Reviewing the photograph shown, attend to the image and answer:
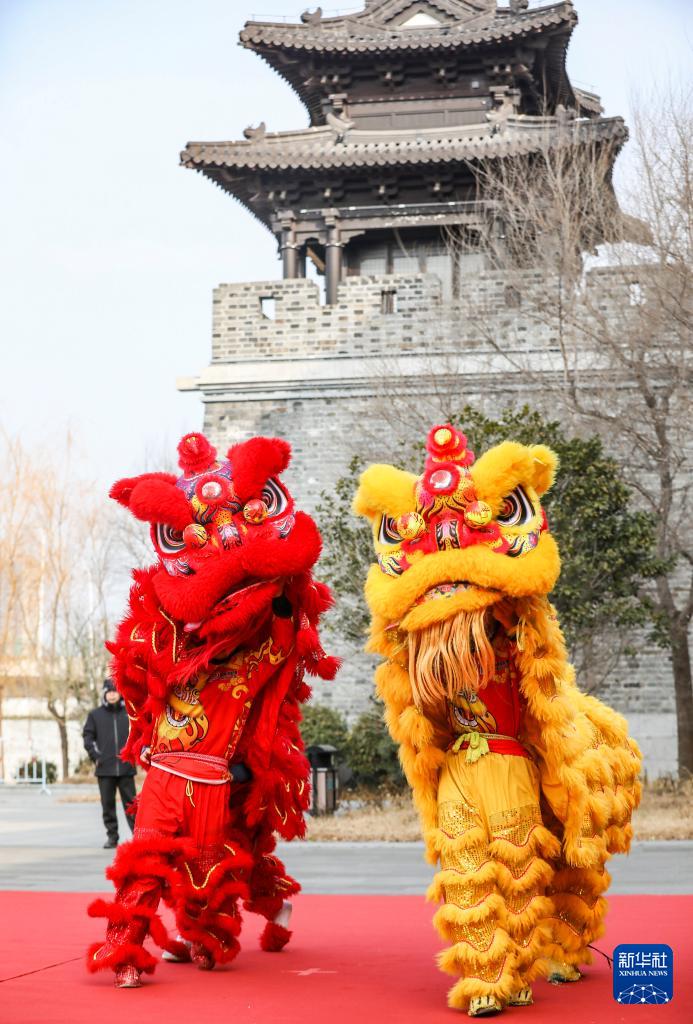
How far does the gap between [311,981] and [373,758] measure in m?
9.32

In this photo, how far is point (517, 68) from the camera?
69.2ft

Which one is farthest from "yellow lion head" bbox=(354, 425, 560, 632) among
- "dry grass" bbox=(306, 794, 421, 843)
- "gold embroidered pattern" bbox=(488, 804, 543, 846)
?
"dry grass" bbox=(306, 794, 421, 843)

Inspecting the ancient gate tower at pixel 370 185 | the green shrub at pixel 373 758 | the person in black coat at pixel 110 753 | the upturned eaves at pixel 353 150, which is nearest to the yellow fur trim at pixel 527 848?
the person in black coat at pixel 110 753

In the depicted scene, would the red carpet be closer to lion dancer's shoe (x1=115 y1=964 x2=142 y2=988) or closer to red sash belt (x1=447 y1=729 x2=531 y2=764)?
lion dancer's shoe (x1=115 y1=964 x2=142 y2=988)

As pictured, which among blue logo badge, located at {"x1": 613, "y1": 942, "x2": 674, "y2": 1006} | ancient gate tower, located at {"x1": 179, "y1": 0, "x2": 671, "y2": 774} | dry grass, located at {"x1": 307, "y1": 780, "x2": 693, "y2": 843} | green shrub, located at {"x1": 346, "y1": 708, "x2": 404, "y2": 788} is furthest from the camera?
ancient gate tower, located at {"x1": 179, "y1": 0, "x2": 671, "y2": 774}

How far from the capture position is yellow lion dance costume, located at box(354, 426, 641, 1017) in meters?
4.38

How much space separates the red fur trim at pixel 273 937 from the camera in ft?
18.1

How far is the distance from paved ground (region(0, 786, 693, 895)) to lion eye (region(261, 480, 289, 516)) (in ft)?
11.0

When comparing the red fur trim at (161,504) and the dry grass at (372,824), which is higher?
the red fur trim at (161,504)

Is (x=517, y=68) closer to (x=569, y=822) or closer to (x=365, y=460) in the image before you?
(x=365, y=460)

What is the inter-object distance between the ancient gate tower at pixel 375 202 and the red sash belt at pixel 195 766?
38.4ft

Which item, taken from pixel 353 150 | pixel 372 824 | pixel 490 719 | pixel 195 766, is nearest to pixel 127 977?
pixel 195 766

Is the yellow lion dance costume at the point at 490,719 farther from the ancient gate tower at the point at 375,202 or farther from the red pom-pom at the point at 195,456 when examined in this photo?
the ancient gate tower at the point at 375,202

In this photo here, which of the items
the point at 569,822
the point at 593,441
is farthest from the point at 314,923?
the point at 593,441
